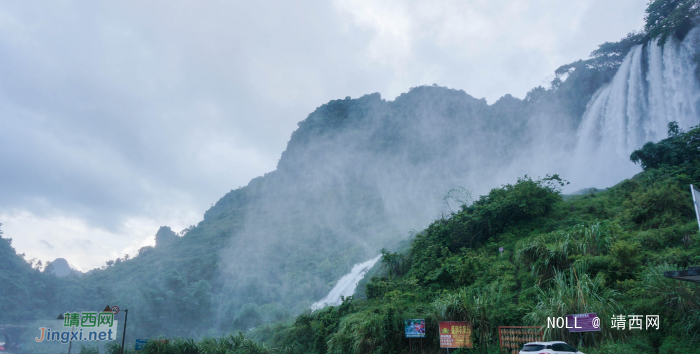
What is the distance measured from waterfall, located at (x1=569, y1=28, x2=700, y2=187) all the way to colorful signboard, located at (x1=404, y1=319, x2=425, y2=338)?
31152mm

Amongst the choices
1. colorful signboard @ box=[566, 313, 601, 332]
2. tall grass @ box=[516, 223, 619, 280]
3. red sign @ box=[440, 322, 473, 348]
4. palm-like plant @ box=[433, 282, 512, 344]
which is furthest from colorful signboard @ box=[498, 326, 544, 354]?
tall grass @ box=[516, 223, 619, 280]

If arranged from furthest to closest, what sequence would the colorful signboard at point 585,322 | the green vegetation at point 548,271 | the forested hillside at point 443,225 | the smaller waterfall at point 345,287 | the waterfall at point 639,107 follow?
1. the smaller waterfall at point 345,287
2. the waterfall at point 639,107
3. the forested hillside at point 443,225
4. the green vegetation at point 548,271
5. the colorful signboard at point 585,322

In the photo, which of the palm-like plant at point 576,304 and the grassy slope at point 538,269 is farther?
the grassy slope at point 538,269

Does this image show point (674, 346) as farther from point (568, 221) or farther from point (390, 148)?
point (390, 148)

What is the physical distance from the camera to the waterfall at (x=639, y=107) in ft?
100

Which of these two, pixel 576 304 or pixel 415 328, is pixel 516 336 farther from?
pixel 415 328

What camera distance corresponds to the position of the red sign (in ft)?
34.4

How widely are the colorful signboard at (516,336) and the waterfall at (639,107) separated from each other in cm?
3000

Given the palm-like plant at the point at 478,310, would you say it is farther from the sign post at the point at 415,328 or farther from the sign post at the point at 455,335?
the sign post at the point at 415,328

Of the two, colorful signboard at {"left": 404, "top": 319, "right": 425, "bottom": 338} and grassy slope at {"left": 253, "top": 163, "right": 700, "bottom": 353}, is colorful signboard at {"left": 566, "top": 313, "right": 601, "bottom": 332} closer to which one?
grassy slope at {"left": 253, "top": 163, "right": 700, "bottom": 353}

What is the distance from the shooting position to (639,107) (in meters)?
33.7

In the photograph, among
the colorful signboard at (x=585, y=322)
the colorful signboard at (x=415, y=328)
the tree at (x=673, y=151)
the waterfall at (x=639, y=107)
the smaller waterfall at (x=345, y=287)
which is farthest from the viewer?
the smaller waterfall at (x=345, y=287)

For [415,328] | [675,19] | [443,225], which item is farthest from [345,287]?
[675,19]

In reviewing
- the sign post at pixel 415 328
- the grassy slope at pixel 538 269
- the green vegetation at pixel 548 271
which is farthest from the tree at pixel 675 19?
the sign post at pixel 415 328
